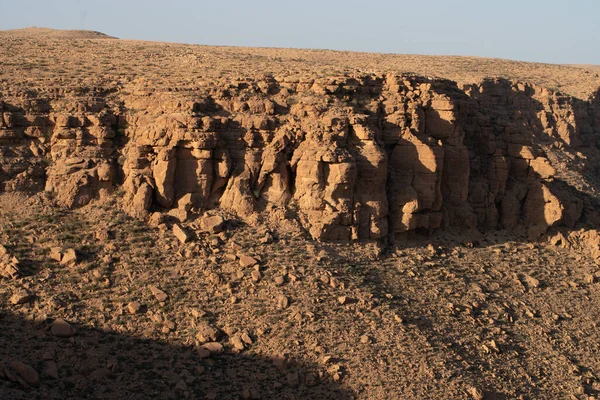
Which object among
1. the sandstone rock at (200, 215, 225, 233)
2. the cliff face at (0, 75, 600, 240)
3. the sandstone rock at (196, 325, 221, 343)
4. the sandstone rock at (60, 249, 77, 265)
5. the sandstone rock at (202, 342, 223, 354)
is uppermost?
the cliff face at (0, 75, 600, 240)

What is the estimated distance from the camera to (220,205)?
3306 centimetres

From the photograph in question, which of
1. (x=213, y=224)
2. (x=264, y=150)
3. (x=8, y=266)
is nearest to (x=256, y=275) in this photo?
(x=213, y=224)

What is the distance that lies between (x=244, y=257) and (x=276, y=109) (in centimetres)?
654

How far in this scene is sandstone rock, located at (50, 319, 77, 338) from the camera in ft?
89.2

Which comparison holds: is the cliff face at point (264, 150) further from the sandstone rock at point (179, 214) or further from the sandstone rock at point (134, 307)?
the sandstone rock at point (134, 307)

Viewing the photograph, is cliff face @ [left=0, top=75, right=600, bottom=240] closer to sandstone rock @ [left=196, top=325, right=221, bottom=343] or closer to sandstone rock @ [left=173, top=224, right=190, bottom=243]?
sandstone rock @ [left=173, top=224, right=190, bottom=243]

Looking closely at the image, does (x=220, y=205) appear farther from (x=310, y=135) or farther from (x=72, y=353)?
(x=72, y=353)

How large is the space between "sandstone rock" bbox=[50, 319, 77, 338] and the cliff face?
5.94 meters

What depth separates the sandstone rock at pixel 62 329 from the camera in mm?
27188

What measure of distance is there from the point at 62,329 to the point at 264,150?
10.2m

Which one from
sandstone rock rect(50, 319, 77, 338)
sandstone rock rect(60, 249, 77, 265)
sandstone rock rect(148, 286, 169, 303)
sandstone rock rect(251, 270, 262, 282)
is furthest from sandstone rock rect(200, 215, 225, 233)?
sandstone rock rect(50, 319, 77, 338)

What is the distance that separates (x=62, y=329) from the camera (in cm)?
2727

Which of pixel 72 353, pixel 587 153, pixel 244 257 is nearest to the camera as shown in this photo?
pixel 72 353

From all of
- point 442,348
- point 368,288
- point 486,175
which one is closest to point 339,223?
point 368,288
